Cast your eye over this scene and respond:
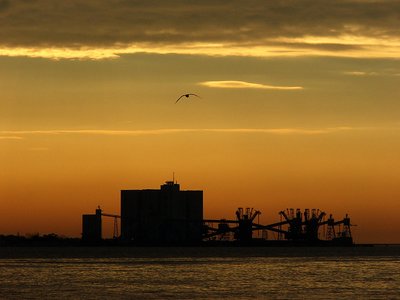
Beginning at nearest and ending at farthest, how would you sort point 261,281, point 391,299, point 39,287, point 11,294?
point 391,299, point 11,294, point 39,287, point 261,281

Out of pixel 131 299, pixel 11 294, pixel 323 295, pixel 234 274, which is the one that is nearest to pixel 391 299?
pixel 323 295

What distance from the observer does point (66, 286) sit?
113m

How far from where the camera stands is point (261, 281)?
396ft

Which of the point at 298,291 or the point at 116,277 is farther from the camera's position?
the point at 116,277

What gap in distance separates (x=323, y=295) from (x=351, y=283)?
2056 centimetres

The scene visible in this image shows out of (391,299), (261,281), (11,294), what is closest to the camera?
(391,299)

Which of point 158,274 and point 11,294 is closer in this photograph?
point 11,294

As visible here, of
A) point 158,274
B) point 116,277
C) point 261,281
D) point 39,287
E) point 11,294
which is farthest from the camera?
point 158,274

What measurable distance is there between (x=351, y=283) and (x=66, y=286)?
32183 millimetres

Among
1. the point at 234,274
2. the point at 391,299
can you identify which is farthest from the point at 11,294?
the point at 234,274

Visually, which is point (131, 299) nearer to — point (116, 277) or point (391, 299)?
point (391, 299)

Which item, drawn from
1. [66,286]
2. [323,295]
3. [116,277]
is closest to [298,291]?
[323,295]

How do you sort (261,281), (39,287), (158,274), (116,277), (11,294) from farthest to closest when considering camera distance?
(158,274) → (116,277) → (261,281) → (39,287) → (11,294)

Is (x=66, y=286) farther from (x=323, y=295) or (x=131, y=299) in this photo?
(x=323, y=295)
